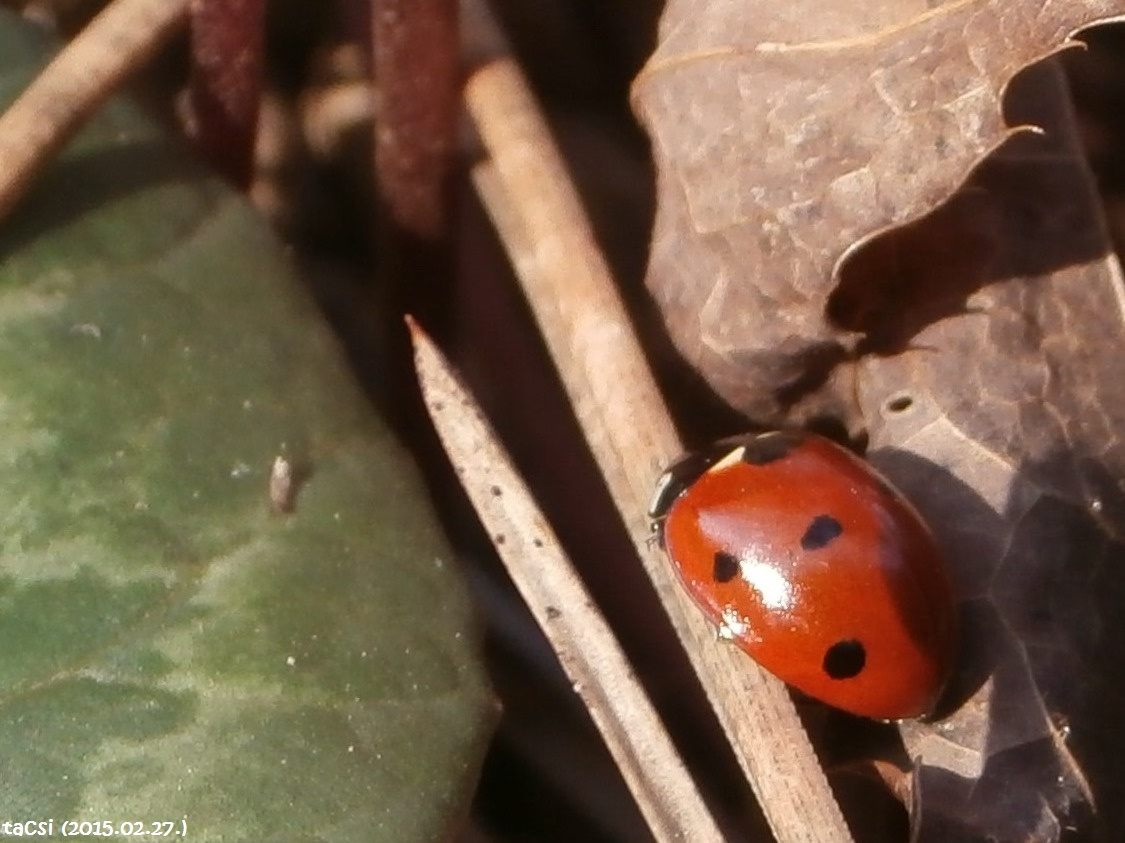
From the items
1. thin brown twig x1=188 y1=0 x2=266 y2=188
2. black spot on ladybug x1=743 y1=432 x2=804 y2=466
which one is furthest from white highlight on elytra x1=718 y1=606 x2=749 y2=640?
thin brown twig x1=188 y1=0 x2=266 y2=188

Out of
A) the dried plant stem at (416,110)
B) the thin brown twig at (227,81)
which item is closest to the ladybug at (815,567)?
the dried plant stem at (416,110)

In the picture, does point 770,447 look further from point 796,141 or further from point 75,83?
point 75,83

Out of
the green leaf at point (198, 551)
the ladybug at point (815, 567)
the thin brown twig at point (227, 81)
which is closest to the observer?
the green leaf at point (198, 551)

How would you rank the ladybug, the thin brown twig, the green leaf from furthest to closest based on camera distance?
1. the thin brown twig
2. the ladybug
3. the green leaf

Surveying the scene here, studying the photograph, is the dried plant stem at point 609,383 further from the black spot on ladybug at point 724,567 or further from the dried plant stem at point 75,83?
the dried plant stem at point 75,83

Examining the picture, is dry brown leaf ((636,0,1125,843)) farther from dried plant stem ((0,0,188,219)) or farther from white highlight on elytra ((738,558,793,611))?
dried plant stem ((0,0,188,219))

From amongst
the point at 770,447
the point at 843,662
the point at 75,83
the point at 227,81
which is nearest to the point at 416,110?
the point at 227,81
